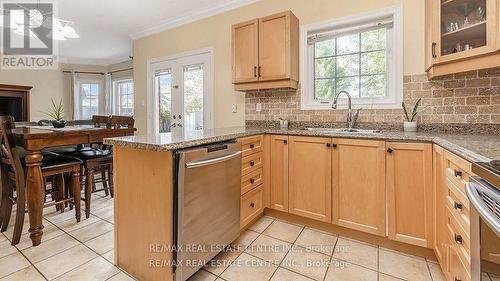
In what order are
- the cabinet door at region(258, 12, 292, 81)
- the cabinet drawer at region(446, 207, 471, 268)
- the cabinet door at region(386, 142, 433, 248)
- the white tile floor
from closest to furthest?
the cabinet drawer at region(446, 207, 471, 268) < the white tile floor < the cabinet door at region(386, 142, 433, 248) < the cabinet door at region(258, 12, 292, 81)

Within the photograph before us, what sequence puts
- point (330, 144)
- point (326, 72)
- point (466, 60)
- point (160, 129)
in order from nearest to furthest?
1. point (466, 60)
2. point (330, 144)
3. point (326, 72)
4. point (160, 129)

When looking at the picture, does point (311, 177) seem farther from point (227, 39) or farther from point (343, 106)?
point (227, 39)

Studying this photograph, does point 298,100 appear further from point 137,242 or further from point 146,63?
point 146,63

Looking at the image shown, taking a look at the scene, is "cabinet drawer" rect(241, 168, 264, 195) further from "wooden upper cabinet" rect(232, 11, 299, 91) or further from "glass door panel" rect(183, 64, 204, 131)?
"glass door panel" rect(183, 64, 204, 131)

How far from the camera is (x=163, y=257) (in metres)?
1.37

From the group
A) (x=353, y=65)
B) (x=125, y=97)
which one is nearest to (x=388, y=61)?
(x=353, y=65)

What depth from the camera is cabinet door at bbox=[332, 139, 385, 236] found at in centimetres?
185

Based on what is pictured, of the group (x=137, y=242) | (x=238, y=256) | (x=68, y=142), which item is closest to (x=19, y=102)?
(x=68, y=142)

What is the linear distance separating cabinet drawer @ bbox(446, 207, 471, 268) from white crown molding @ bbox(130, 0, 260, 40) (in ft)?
9.69

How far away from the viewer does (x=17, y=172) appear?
191cm

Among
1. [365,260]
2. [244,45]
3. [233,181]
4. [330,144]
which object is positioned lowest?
[365,260]

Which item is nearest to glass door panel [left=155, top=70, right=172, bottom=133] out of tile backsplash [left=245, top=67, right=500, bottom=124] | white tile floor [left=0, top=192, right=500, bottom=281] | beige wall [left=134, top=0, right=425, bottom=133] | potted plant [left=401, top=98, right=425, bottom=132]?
beige wall [left=134, top=0, right=425, bottom=133]

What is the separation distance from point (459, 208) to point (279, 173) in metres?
1.37

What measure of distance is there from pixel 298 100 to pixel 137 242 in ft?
6.87
